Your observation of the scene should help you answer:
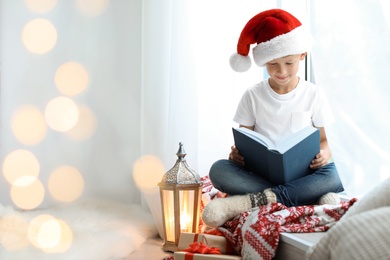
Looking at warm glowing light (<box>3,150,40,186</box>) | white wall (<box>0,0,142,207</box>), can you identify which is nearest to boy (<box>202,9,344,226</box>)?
white wall (<box>0,0,142,207</box>)

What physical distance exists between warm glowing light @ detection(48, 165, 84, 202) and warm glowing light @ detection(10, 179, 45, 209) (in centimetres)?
5

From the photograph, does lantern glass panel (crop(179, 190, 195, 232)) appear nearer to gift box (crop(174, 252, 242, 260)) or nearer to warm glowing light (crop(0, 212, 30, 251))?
gift box (crop(174, 252, 242, 260))

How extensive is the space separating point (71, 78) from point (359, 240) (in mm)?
1843

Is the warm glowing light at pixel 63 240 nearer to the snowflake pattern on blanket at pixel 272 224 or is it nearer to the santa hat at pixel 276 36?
the snowflake pattern on blanket at pixel 272 224

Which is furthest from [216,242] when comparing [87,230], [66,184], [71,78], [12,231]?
[71,78]

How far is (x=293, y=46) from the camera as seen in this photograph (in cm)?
157

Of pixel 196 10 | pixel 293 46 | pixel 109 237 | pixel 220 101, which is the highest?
pixel 196 10

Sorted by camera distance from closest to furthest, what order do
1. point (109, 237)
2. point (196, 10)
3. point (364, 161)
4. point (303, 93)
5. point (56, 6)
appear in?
point (364, 161) → point (303, 93) → point (109, 237) → point (196, 10) → point (56, 6)

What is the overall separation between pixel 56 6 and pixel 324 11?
1.45 metres

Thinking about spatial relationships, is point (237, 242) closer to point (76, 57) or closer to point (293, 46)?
point (293, 46)

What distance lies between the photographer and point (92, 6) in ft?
8.11

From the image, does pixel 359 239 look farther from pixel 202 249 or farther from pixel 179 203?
pixel 179 203

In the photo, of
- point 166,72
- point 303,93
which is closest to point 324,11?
point 303,93

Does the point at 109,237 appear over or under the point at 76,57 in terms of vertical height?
under
